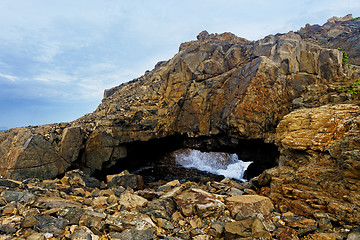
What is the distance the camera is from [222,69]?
675 inches

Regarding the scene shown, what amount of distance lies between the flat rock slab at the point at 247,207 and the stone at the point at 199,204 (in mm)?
312

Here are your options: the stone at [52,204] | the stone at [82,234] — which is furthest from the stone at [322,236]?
the stone at [52,204]

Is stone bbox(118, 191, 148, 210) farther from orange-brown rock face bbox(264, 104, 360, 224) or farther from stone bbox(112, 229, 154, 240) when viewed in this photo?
orange-brown rock face bbox(264, 104, 360, 224)

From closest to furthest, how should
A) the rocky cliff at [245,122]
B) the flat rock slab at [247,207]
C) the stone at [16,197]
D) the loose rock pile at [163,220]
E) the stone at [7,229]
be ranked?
the loose rock pile at [163,220], the stone at [7,229], the flat rock slab at [247,207], the rocky cliff at [245,122], the stone at [16,197]

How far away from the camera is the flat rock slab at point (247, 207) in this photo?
193 inches

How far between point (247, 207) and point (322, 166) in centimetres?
303

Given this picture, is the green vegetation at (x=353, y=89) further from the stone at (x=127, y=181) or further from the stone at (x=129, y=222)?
the stone at (x=127, y=181)

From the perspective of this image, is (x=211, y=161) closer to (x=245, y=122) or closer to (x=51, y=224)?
(x=245, y=122)

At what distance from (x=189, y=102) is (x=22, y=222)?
14234 millimetres

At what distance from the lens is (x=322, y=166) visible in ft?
18.9

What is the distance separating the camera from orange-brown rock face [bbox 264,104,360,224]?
462 centimetres

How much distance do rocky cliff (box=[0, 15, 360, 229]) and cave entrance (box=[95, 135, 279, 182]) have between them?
319 mm

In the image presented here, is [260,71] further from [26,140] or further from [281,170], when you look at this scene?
[26,140]

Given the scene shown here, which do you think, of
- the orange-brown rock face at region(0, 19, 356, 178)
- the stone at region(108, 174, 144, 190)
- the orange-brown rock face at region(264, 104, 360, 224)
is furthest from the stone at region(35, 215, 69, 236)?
the orange-brown rock face at region(0, 19, 356, 178)
